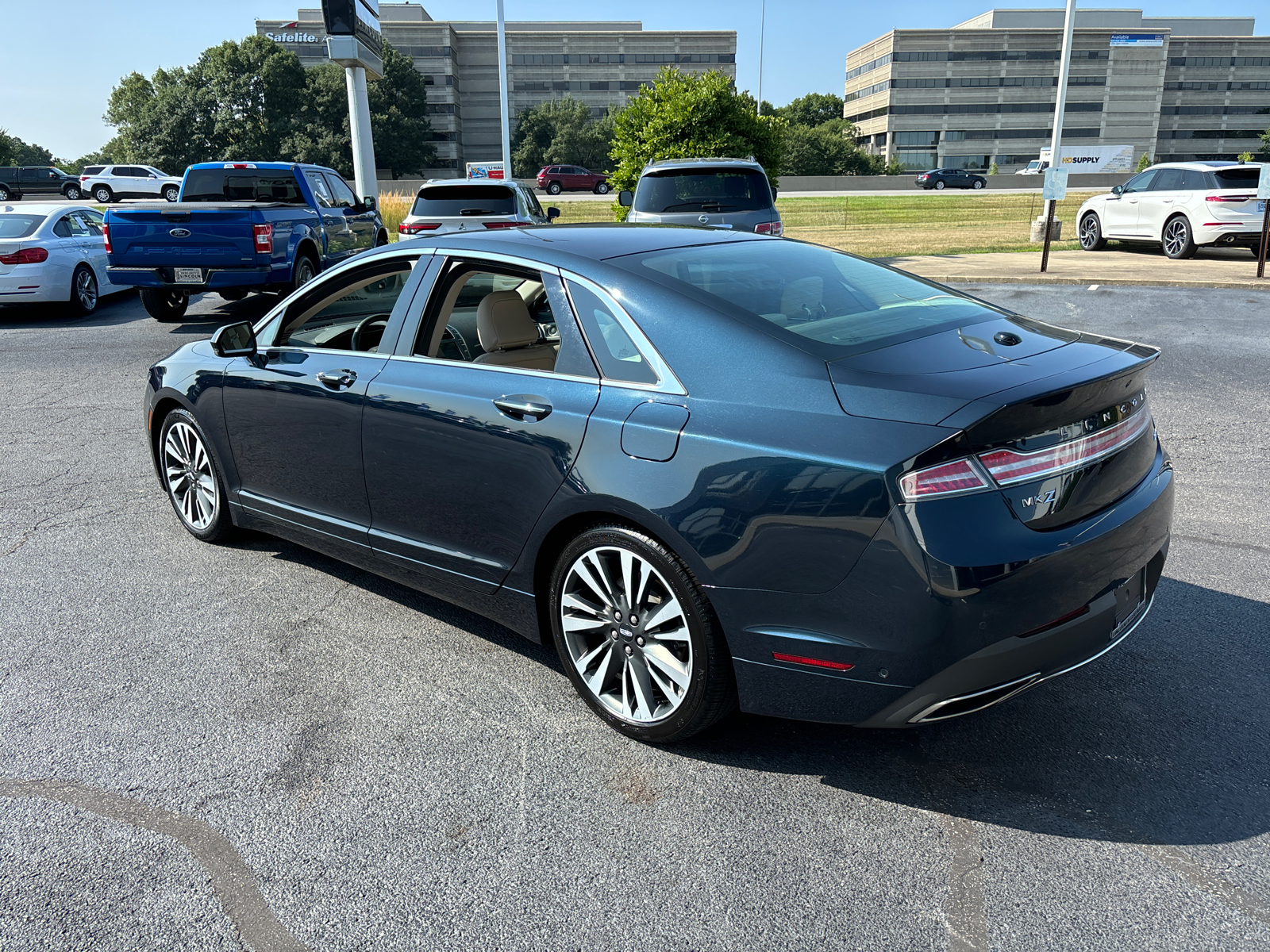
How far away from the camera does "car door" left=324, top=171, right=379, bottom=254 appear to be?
14820 mm

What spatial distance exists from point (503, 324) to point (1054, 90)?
121 m

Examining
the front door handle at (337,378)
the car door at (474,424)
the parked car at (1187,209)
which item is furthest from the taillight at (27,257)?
the parked car at (1187,209)

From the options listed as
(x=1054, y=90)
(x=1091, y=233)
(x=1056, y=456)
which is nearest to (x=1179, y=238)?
(x=1091, y=233)

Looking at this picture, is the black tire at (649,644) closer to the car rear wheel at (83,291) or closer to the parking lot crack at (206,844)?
the parking lot crack at (206,844)

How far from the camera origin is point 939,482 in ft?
8.01

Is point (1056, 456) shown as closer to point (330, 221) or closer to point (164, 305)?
point (330, 221)

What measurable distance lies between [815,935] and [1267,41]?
456ft

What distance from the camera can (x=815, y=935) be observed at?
2.28 metres

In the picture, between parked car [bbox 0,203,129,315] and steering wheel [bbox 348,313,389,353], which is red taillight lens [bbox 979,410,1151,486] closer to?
steering wheel [bbox 348,313,389,353]

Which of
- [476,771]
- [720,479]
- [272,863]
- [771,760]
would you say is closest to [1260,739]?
[771,760]

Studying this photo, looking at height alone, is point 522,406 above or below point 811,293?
below

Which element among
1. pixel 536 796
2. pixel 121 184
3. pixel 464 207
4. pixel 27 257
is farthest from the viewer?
pixel 121 184

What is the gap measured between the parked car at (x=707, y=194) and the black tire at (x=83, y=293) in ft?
26.1

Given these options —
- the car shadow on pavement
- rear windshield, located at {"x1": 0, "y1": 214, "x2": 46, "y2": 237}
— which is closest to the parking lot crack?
the car shadow on pavement
